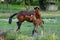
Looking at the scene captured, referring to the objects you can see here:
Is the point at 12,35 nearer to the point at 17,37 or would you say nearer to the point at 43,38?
the point at 17,37

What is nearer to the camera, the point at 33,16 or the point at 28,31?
the point at 33,16

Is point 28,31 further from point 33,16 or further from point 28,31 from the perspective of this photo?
point 33,16

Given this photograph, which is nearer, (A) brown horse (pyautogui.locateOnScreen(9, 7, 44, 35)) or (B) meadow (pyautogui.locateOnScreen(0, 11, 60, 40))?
(B) meadow (pyautogui.locateOnScreen(0, 11, 60, 40))

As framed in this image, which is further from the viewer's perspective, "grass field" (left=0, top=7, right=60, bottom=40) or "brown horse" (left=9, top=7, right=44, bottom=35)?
"brown horse" (left=9, top=7, right=44, bottom=35)

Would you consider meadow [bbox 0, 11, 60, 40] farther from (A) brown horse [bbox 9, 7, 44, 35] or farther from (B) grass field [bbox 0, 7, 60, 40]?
(A) brown horse [bbox 9, 7, 44, 35]

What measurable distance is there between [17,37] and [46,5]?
27978mm

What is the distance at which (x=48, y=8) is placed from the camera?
37.9 metres

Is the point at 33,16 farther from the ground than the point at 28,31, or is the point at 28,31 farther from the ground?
the point at 33,16

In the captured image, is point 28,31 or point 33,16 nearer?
point 33,16

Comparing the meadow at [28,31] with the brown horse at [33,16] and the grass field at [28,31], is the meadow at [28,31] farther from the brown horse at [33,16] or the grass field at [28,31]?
the brown horse at [33,16]

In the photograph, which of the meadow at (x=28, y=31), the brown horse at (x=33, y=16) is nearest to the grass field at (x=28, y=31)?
the meadow at (x=28, y=31)

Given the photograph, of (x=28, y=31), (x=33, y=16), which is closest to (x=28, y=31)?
(x=28, y=31)

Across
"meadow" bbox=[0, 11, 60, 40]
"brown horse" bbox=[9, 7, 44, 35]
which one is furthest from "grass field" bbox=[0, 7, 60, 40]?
"brown horse" bbox=[9, 7, 44, 35]

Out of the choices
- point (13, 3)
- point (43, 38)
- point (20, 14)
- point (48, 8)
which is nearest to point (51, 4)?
point (48, 8)
